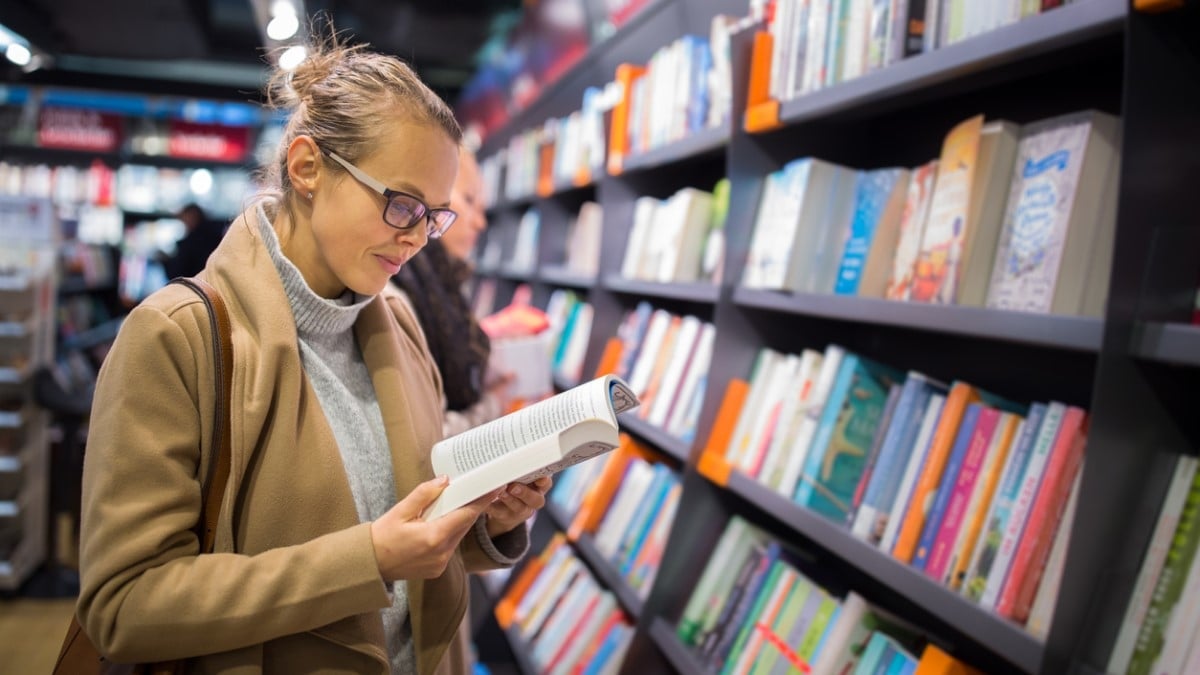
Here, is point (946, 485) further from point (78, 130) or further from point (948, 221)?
point (78, 130)

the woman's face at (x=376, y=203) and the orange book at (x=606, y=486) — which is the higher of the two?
the woman's face at (x=376, y=203)

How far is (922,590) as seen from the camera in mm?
1261

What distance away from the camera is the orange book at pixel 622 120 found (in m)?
2.82

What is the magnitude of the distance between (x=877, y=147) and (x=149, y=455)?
65.6 inches

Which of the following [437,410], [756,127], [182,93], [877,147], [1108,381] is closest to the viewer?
[1108,381]

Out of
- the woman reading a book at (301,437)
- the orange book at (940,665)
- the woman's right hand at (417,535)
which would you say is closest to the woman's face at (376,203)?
the woman reading a book at (301,437)

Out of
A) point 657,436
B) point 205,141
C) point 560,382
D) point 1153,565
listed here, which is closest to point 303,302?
point 1153,565

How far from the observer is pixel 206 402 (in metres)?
0.98

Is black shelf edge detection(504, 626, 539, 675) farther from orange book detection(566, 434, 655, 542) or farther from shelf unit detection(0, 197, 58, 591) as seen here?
shelf unit detection(0, 197, 58, 591)

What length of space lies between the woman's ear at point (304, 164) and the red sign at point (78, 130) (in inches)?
411

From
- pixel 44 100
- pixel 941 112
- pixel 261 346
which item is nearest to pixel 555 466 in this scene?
pixel 261 346

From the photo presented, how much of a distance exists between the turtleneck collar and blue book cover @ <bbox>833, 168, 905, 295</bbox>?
3.17 ft

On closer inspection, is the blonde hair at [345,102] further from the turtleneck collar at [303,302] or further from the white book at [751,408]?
the white book at [751,408]

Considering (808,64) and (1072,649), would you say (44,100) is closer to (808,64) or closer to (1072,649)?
(808,64)
